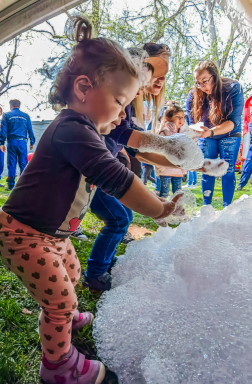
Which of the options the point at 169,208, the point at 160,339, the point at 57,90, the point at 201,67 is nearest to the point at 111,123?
the point at 57,90

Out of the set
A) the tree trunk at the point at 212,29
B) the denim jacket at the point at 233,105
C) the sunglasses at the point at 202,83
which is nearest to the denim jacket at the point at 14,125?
the sunglasses at the point at 202,83

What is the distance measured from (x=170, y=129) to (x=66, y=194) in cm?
224

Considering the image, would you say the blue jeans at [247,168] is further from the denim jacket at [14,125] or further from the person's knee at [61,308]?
the person's knee at [61,308]

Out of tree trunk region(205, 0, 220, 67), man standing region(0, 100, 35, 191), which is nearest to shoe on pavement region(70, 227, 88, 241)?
man standing region(0, 100, 35, 191)

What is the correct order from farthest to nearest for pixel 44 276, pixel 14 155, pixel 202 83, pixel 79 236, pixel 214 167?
1. pixel 14 155
2. pixel 202 83
3. pixel 79 236
4. pixel 214 167
5. pixel 44 276

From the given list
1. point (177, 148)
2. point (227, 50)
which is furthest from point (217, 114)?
point (227, 50)

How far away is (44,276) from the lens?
0.62 m

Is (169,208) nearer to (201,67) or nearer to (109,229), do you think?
(109,229)

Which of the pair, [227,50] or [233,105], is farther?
[227,50]

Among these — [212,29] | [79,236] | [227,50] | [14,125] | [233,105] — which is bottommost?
[79,236]

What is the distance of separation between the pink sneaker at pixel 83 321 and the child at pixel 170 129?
1.79 meters

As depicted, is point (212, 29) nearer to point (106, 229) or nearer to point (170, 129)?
point (170, 129)

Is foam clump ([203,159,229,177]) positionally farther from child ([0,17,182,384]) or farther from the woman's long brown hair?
the woman's long brown hair

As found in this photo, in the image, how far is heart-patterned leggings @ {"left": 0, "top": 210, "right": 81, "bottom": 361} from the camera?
24.7 inches
